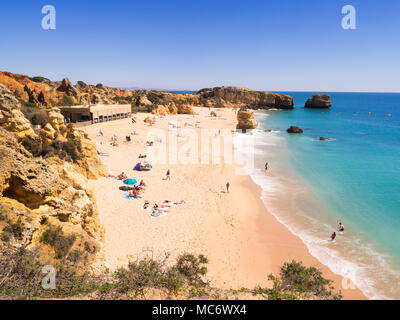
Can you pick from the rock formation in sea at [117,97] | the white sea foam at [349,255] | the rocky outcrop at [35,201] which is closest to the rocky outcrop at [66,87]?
the rock formation in sea at [117,97]

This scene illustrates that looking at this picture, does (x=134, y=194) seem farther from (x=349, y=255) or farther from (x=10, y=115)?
(x=349, y=255)

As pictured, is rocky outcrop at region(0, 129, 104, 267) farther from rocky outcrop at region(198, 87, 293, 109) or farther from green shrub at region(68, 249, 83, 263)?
rocky outcrop at region(198, 87, 293, 109)

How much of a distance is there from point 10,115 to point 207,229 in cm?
904

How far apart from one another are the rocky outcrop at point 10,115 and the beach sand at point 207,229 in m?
4.75

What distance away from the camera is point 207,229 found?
10961mm

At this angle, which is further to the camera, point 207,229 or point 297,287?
point 207,229

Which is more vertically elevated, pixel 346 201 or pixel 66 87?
pixel 66 87

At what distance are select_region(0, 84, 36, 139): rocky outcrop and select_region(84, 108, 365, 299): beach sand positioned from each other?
4.75 meters

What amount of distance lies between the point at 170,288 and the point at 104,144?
20959 mm

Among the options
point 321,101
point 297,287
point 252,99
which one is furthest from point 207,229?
point 321,101

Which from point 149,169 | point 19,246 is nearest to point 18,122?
point 19,246

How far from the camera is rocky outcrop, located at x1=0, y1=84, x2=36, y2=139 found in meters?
7.79

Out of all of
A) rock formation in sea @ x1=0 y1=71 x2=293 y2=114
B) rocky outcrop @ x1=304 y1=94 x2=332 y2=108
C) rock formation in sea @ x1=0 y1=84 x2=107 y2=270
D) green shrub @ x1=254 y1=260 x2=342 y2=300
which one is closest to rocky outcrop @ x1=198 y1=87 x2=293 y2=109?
rock formation in sea @ x1=0 y1=71 x2=293 y2=114

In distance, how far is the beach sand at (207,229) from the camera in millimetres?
8547
